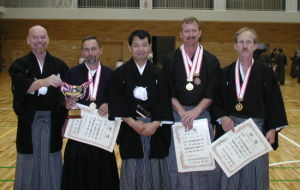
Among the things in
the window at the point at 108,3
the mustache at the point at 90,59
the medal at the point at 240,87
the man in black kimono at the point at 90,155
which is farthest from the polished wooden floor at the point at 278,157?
the window at the point at 108,3

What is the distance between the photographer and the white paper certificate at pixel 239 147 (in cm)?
334

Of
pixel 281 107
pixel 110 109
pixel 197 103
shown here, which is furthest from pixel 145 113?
pixel 281 107

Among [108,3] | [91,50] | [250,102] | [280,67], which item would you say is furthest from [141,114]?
[108,3]

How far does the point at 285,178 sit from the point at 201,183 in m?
1.95

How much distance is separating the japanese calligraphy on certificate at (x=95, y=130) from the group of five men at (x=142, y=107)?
8cm

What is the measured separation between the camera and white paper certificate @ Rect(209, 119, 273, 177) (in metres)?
3.34

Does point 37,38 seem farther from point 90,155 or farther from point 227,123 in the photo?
point 227,123

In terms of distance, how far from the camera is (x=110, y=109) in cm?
337

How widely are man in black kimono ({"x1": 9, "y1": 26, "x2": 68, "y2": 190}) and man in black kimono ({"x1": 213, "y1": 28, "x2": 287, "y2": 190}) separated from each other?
5.88 ft

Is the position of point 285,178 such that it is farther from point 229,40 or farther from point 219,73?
point 229,40

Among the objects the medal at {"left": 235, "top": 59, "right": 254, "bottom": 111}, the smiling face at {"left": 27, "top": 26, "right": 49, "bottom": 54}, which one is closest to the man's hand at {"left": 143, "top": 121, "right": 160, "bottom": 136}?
the medal at {"left": 235, "top": 59, "right": 254, "bottom": 111}

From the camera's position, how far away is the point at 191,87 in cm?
351

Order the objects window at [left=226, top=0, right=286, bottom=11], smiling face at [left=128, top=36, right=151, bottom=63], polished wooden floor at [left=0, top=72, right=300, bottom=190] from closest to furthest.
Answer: smiling face at [left=128, top=36, right=151, bottom=63] < polished wooden floor at [left=0, top=72, right=300, bottom=190] < window at [left=226, top=0, right=286, bottom=11]

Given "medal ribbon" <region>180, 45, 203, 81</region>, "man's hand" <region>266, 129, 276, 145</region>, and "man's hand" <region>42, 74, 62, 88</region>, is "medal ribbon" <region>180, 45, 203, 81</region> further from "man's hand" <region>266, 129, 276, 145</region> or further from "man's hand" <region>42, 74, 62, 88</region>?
"man's hand" <region>42, 74, 62, 88</region>
